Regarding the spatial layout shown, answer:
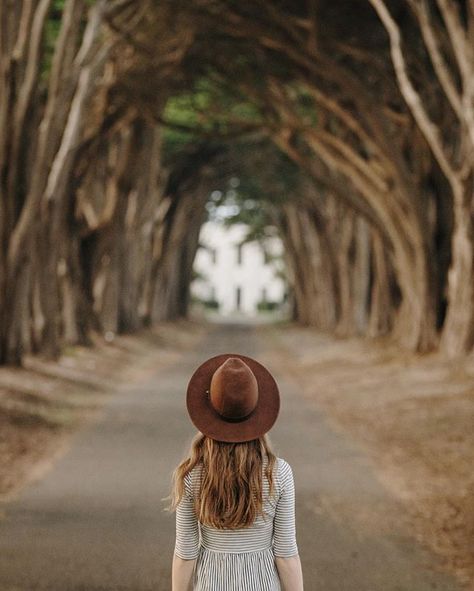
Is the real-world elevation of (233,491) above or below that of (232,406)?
below

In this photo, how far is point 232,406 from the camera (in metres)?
3.40

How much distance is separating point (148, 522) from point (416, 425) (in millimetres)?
5862

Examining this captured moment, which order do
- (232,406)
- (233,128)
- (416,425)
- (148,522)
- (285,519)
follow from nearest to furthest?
(232,406) → (285,519) → (148,522) → (416,425) → (233,128)

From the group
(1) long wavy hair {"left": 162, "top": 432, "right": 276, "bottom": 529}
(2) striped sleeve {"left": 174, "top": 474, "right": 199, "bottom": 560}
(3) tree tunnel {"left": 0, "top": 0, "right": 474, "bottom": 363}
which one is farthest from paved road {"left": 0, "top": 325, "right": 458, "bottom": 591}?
(3) tree tunnel {"left": 0, "top": 0, "right": 474, "bottom": 363}

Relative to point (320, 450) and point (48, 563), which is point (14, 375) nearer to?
point (320, 450)

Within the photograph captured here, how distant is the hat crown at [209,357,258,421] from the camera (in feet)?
11.2

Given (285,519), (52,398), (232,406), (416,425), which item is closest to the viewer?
(232,406)

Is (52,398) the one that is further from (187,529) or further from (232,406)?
(232,406)

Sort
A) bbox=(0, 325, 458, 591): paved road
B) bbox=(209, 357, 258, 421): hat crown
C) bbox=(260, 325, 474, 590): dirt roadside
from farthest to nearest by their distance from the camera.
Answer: bbox=(260, 325, 474, 590): dirt roadside, bbox=(0, 325, 458, 591): paved road, bbox=(209, 357, 258, 421): hat crown

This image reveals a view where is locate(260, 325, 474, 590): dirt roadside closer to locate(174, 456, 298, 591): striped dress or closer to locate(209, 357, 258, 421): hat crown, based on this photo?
locate(174, 456, 298, 591): striped dress

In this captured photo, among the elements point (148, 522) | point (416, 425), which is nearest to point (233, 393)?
point (148, 522)

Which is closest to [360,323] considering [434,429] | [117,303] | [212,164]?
[117,303]

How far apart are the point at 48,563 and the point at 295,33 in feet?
44.6

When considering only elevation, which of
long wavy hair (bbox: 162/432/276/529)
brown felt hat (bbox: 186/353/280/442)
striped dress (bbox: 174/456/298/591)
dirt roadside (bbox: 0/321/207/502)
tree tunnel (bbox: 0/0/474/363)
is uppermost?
tree tunnel (bbox: 0/0/474/363)
